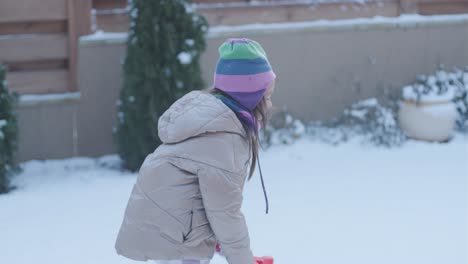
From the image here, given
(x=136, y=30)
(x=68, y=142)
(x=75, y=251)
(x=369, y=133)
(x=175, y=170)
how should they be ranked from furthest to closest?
(x=369, y=133) < (x=68, y=142) < (x=136, y=30) < (x=75, y=251) < (x=175, y=170)

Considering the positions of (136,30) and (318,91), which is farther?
(318,91)

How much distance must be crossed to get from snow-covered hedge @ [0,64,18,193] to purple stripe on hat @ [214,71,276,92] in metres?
2.97

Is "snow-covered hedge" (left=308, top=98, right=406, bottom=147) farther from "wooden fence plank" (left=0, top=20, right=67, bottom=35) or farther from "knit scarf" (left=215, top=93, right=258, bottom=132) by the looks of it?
"knit scarf" (left=215, top=93, right=258, bottom=132)

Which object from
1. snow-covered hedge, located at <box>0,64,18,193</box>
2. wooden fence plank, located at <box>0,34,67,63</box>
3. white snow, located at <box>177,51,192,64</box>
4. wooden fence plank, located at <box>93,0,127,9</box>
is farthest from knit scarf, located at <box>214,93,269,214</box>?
wooden fence plank, located at <box>93,0,127,9</box>

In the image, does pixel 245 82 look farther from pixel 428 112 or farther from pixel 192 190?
pixel 428 112

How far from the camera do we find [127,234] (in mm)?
2727

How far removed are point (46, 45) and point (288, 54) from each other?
2015 millimetres

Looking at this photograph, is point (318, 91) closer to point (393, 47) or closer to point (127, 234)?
point (393, 47)

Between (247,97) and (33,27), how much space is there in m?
3.84

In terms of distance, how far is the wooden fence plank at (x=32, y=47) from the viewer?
20.0 ft

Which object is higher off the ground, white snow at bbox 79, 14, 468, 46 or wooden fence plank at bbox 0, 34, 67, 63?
white snow at bbox 79, 14, 468, 46

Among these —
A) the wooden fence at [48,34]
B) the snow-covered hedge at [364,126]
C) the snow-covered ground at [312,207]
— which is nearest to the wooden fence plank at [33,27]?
the wooden fence at [48,34]

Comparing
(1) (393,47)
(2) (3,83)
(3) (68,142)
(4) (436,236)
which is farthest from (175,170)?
(1) (393,47)

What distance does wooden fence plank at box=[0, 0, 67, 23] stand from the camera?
601cm
